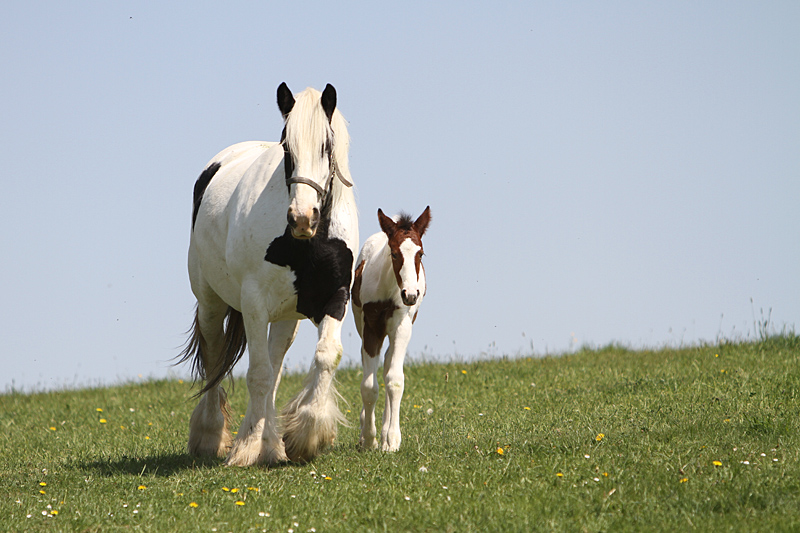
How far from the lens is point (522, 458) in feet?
18.2

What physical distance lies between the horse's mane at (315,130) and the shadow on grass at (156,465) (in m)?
2.33

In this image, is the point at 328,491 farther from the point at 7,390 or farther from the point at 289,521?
the point at 7,390

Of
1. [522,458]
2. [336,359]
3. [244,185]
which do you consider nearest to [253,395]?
[336,359]

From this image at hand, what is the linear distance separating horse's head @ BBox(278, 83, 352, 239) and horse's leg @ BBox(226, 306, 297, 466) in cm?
100

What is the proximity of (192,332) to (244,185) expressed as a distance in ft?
7.56

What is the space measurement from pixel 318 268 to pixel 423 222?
113cm

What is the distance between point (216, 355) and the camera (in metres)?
8.19

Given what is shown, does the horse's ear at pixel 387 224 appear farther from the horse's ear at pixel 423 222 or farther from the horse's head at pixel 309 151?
the horse's head at pixel 309 151

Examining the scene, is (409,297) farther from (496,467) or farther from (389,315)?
(496,467)

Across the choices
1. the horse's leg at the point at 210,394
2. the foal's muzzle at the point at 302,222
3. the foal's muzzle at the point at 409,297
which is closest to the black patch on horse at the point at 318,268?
the foal's muzzle at the point at 409,297

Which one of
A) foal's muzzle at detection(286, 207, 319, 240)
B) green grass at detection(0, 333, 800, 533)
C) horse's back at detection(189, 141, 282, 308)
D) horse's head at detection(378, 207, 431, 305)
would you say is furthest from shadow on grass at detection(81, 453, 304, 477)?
foal's muzzle at detection(286, 207, 319, 240)

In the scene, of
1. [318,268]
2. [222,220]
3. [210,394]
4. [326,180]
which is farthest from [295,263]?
[210,394]

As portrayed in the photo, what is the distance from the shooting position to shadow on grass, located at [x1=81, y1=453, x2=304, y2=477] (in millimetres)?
6367

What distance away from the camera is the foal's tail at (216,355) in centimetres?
776
